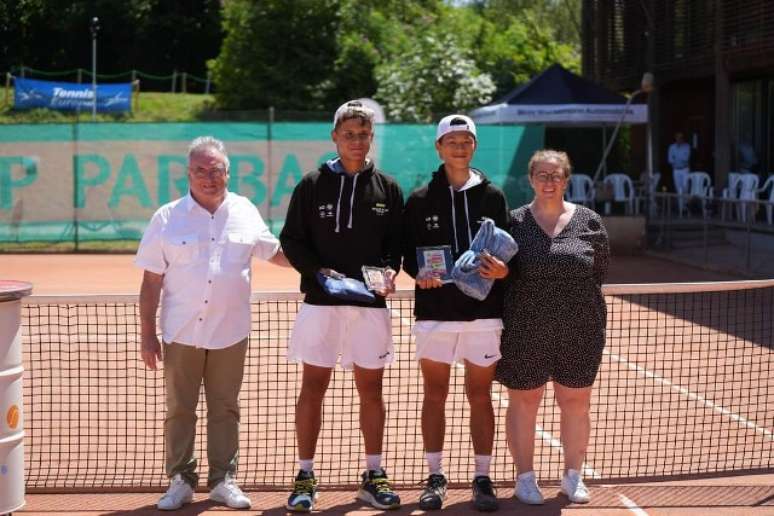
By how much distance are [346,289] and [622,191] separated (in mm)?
18064

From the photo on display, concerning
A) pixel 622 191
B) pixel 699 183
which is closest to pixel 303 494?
pixel 622 191

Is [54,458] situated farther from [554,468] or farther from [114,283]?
[114,283]

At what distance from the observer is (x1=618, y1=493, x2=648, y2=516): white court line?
5.92m

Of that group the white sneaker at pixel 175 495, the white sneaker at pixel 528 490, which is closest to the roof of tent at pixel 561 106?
the white sneaker at pixel 528 490

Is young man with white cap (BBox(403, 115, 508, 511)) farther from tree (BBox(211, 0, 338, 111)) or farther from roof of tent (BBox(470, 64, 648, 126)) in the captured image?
tree (BBox(211, 0, 338, 111))

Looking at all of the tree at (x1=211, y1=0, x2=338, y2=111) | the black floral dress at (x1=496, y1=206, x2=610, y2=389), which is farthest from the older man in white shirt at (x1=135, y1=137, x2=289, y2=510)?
the tree at (x1=211, y1=0, x2=338, y2=111)

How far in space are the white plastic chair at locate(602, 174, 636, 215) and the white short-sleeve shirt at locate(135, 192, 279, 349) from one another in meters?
16.5

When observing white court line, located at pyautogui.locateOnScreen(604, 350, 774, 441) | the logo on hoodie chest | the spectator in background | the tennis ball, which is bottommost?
white court line, located at pyautogui.locateOnScreen(604, 350, 774, 441)

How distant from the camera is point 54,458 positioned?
7.02m

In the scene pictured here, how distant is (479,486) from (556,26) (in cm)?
5623

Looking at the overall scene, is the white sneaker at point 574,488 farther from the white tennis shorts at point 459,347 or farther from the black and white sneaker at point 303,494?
the black and white sneaker at point 303,494

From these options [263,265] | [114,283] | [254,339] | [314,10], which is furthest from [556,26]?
[254,339]

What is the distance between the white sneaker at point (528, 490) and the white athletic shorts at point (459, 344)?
68 centimetres

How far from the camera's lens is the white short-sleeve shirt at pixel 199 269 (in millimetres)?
5840
